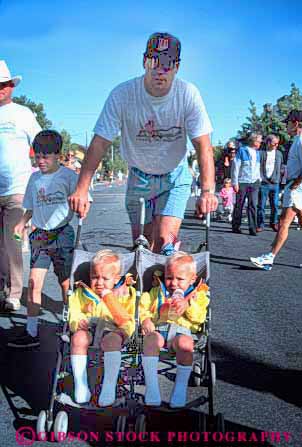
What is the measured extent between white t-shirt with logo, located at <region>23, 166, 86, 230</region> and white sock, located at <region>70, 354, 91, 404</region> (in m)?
1.48

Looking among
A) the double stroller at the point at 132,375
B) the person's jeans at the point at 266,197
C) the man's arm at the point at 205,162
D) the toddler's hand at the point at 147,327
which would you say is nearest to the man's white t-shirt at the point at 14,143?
the double stroller at the point at 132,375

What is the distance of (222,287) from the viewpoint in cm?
639

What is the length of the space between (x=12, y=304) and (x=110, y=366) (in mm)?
2478

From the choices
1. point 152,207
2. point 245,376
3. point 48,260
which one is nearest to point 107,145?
point 152,207

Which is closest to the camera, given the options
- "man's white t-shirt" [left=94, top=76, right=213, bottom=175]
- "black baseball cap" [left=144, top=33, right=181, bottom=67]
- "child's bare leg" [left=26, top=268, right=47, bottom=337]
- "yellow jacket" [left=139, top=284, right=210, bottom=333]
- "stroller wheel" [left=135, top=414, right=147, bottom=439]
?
"stroller wheel" [left=135, top=414, right=147, bottom=439]

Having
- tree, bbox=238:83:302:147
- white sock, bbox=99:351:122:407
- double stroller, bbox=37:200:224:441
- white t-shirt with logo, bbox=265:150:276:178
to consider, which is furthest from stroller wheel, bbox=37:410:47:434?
tree, bbox=238:83:302:147

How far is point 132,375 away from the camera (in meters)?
3.09

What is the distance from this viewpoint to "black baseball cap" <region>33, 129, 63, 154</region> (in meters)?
4.29

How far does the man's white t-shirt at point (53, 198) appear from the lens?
429 cm

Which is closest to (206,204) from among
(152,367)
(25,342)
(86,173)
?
(86,173)

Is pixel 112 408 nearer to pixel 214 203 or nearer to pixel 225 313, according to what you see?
pixel 214 203

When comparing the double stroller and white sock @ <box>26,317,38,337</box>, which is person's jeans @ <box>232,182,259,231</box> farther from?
the double stroller

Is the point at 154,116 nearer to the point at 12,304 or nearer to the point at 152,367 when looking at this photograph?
the point at 152,367

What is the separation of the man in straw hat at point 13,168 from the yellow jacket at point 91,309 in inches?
81.2
